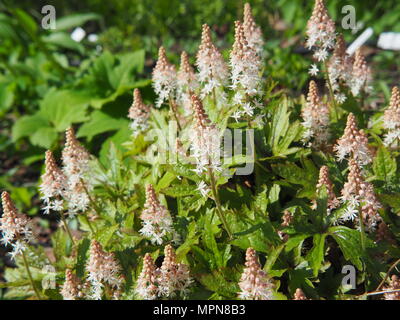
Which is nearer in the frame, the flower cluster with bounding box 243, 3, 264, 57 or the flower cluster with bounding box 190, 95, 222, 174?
the flower cluster with bounding box 190, 95, 222, 174

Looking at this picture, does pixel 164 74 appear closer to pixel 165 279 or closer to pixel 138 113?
pixel 138 113

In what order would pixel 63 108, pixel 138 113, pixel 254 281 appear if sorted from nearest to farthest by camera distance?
pixel 254 281 < pixel 138 113 < pixel 63 108

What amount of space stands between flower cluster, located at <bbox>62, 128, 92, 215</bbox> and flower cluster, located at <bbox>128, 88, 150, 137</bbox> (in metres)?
0.54

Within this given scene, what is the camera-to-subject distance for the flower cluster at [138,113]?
345 centimetres

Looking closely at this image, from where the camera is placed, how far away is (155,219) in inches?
103

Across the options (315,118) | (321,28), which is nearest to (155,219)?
(315,118)

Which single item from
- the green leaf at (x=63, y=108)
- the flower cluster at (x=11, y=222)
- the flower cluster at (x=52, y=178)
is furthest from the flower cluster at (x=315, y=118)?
the green leaf at (x=63, y=108)

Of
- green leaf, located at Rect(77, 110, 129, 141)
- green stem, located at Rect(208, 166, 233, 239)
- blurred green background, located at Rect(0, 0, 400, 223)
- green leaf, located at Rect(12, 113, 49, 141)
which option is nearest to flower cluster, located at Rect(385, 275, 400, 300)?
green stem, located at Rect(208, 166, 233, 239)

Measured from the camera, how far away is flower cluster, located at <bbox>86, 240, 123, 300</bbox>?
254 centimetres

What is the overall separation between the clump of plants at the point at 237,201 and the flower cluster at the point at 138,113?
11 millimetres

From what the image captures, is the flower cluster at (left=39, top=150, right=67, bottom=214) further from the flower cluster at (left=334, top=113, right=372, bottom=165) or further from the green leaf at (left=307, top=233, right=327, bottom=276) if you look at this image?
the flower cluster at (left=334, top=113, right=372, bottom=165)

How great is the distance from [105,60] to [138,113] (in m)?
2.09
